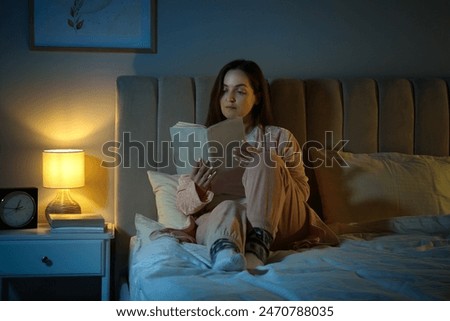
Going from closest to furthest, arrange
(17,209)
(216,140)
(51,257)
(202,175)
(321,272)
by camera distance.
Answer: (321,272) → (216,140) → (202,175) → (51,257) → (17,209)

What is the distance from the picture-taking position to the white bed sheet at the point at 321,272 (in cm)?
165

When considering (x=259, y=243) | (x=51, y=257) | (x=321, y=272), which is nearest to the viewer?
(x=321, y=272)

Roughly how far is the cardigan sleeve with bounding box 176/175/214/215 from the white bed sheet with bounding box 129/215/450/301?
6.2 inches

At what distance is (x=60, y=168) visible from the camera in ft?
9.00

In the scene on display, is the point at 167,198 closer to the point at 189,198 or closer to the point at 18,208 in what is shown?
the point at 189,198

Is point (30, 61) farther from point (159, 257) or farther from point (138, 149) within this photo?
point (159, 257)

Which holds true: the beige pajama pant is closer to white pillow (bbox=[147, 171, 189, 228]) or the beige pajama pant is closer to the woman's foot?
the woman's foot

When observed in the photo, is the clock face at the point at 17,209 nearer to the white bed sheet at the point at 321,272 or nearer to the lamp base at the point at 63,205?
the lamp base at the point at 63,205

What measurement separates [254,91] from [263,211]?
71 cm

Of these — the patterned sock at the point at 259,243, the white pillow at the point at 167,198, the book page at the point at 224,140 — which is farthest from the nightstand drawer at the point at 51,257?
the patterned sock at the point at 259,243

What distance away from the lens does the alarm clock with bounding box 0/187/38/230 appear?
8.82 feet

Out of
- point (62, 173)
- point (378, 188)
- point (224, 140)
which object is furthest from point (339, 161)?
point (62, 173)

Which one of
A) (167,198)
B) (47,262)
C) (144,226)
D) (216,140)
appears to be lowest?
(47,262)
